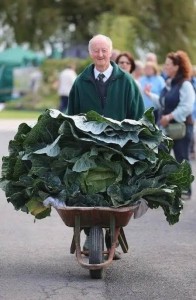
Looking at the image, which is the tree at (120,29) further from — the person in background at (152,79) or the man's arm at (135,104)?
the man's arm at (135,104)

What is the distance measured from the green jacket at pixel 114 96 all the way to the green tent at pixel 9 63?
1490 inches

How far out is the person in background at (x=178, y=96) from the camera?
12.9 m

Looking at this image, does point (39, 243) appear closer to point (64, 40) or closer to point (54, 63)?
point (54, 63)

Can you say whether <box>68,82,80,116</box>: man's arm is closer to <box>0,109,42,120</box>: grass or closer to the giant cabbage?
the giant cabbage

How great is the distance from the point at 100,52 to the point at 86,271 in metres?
1.70

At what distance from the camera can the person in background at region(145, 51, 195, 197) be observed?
12945 mm

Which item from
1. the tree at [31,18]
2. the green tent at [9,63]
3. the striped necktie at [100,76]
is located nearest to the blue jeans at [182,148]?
the striped necktie at [100,76]

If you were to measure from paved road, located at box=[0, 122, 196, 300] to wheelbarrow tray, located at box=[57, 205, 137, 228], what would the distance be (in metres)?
0.41

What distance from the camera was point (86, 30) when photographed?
52.3 m

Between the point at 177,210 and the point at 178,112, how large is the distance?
192 inches

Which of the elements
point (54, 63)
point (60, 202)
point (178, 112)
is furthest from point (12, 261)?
point (54, 63)

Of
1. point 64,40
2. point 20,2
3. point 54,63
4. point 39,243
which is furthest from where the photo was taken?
point 64,40

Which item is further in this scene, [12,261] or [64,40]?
[64,40]

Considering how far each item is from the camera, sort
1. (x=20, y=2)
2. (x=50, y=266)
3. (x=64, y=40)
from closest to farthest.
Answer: (x=50, y=266) < (x=20, y=2) < (x=64, y=40)
